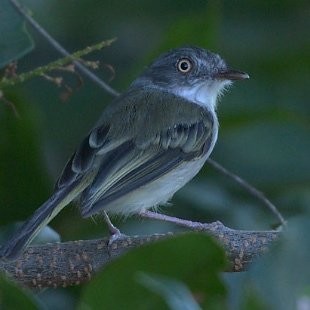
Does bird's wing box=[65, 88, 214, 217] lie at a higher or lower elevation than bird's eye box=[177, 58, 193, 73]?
lower

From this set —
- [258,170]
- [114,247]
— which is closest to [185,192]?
[258,170]

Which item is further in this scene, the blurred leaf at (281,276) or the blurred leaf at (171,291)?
the blurred leaf at (281,276)

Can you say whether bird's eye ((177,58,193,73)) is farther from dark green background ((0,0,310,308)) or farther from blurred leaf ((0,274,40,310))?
blurred leaf ((0,274,40,310))

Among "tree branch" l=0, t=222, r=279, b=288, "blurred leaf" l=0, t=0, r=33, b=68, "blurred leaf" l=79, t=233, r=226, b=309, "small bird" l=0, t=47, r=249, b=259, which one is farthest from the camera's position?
"small bird" l=0, t=47, r=249, b=259

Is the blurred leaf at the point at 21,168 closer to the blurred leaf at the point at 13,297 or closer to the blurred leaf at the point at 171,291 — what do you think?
the blurred leaf at the point at 13,297

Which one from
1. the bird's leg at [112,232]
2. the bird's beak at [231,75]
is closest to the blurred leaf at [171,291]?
the bird's leg at [112,232]

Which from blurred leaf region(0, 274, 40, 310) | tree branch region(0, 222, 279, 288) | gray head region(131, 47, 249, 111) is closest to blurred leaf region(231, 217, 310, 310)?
blurred leaf region(0, 274, 40, 310)
